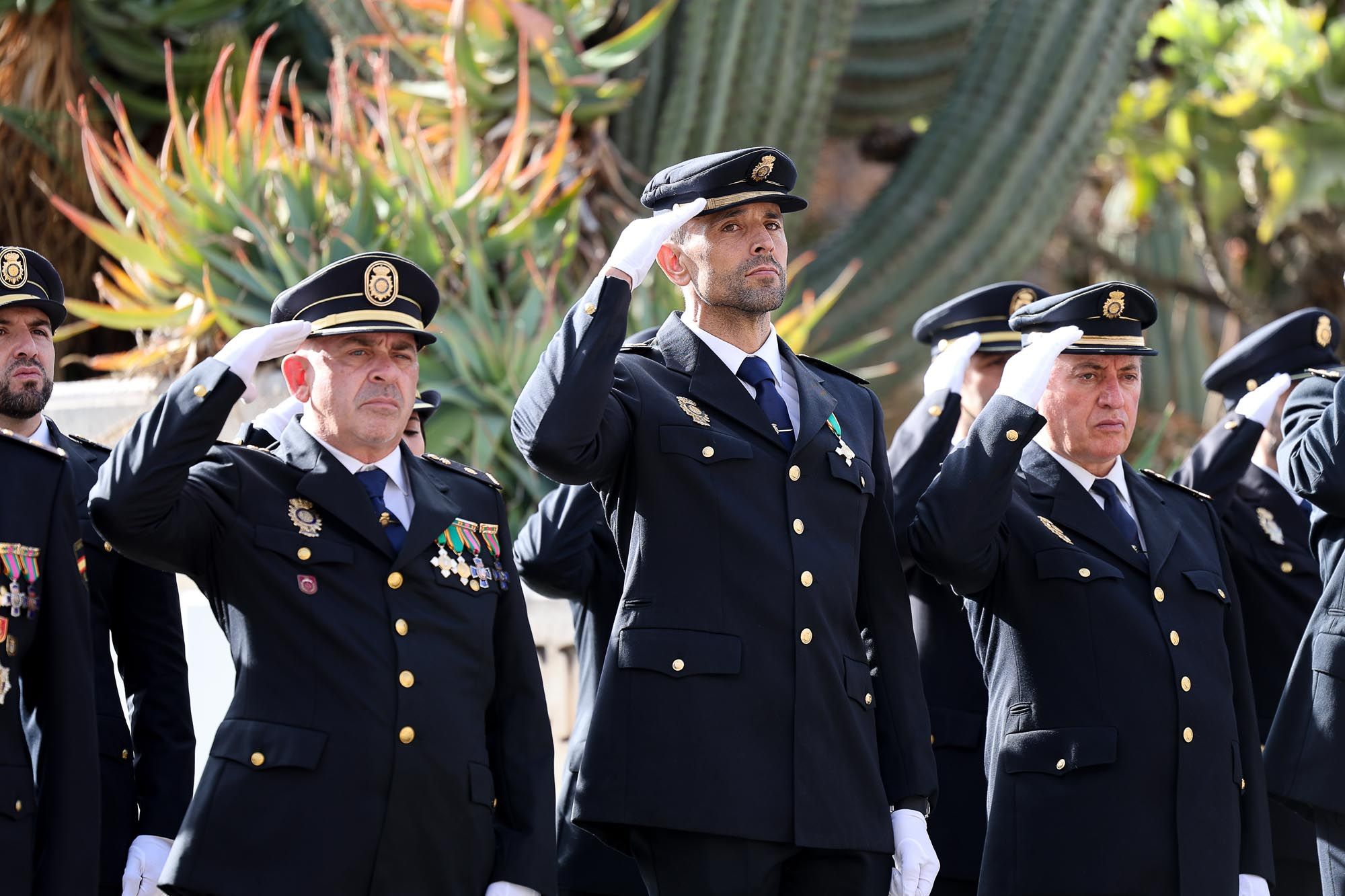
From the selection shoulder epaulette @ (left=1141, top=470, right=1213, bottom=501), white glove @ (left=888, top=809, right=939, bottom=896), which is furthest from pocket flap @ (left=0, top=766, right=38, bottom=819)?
shoulder epaulette @ (left=1141, top=470, right=1213, bottom=501)

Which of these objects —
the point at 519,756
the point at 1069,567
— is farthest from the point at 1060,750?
the point at 519,756

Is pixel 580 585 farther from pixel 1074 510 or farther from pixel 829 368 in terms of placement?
pixel 1074 510

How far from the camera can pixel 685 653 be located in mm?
3377

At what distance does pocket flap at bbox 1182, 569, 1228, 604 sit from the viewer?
410cm

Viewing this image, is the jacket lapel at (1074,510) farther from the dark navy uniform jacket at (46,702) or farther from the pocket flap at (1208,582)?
the dark navy uniform jacket at (46,702)

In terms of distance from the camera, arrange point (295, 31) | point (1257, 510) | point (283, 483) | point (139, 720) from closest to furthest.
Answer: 1. point (283, 483)
2. point (139, 720)
3. point (1257, 510)
4. point (295, 31)

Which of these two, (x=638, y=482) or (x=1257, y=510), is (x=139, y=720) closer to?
(x=638, y=482)

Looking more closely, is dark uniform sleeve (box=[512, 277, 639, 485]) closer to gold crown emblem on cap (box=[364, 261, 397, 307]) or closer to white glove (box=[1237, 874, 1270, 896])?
gold crown emblem on cap (box=[364, 261, 397, 307])

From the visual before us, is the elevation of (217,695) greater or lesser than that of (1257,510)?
lesser

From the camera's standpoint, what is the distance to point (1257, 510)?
507 cm

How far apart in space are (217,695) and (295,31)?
509cm

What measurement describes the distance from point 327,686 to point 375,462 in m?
0.47

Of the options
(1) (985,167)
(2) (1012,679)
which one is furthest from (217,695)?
(1) (985,167)

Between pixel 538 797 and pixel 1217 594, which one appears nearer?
pixel 538 797
